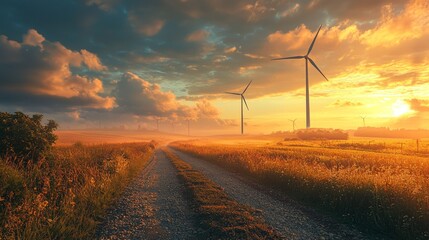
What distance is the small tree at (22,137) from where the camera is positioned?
1697 centimetres

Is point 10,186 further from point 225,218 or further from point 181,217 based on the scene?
point 225,218

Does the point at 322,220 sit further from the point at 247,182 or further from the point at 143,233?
the point at 247,182

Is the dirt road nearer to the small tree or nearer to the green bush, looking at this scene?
the green bush

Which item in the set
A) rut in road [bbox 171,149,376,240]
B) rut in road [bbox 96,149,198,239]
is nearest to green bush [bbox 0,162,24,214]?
rut in road [bbox 96,149,198,239]

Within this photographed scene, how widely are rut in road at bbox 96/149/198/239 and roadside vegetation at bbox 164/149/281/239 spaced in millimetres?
539

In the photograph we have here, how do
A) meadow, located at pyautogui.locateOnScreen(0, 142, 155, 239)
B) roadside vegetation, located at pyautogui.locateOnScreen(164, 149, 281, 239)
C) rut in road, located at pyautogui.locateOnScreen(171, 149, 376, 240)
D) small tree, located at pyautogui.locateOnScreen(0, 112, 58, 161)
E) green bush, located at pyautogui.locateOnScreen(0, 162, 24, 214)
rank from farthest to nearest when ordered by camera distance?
1. small tree, located at pyautogui.locateOnScreen(0, 112, 58, 161)
2. green bush, located at pyautogui.locateOnScreen(0, 162, 24, 214)
3. rut in road, located at pyautogui.locateOnScreen(171, 149, 376, 240)
4. roadside vegetation, located at pyautogui.locateOnScreen(164, 149, 281, 239)
5. meadow, located at pyautogui.locateOnScreen(0, 142, 155, 239)

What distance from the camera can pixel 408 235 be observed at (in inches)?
352

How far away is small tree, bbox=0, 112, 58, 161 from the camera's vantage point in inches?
668

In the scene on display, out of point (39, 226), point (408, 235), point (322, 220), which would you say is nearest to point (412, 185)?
point (408, 235)

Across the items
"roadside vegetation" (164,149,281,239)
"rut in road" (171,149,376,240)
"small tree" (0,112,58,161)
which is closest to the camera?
"roadside vegetation" (164,149,281,239)

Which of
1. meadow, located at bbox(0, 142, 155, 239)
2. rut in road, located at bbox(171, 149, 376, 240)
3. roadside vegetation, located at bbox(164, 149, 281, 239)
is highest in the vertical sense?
meadow, located at bbox(0, 142, 155, 239)

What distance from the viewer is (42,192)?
10.9m

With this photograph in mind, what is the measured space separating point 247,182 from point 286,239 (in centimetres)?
1053

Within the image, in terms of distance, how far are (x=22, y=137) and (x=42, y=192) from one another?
8662 mm
